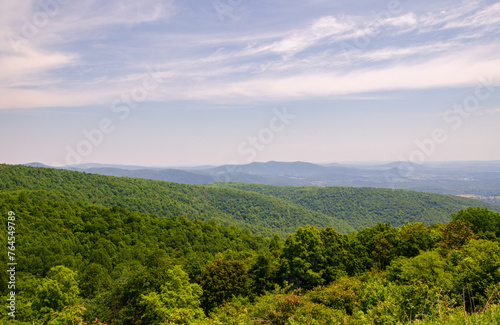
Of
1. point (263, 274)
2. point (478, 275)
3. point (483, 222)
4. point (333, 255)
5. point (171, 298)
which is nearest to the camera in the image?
point (478, 275)

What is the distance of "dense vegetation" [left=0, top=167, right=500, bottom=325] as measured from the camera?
556 inches

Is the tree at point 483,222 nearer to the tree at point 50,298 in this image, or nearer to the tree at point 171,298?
the tree at point 171,298

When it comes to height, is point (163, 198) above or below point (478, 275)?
below

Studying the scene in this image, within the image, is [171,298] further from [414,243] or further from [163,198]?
[163,198]

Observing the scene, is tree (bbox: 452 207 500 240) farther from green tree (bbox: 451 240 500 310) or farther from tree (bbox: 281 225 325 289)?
tree (bbox: 281 225 325 289)

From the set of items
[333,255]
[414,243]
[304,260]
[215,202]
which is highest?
[414,243]

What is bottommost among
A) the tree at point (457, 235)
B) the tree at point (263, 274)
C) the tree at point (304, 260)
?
the tree at point (263, 274)

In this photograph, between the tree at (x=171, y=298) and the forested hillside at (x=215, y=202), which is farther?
the forested hillside at (x=215, y=202)

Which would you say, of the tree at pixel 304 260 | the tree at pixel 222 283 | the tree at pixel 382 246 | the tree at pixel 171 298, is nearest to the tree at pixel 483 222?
the tree at pixel 382 246

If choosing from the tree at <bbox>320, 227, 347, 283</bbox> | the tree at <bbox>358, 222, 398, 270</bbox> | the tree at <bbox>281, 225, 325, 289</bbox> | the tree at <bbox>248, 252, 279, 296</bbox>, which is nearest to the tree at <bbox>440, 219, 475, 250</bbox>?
the tree at <bbox>358, 222, 398, 270</bbox>

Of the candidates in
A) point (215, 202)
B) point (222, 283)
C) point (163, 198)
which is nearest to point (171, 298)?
point (222, 283)

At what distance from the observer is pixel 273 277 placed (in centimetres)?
3097

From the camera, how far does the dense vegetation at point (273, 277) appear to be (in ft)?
46.3

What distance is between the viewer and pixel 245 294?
29.3 meters
